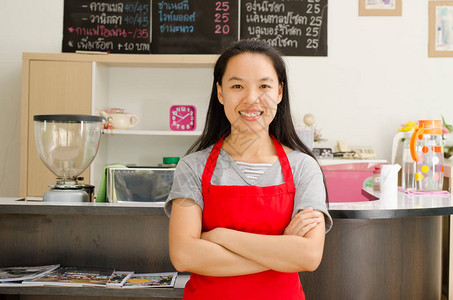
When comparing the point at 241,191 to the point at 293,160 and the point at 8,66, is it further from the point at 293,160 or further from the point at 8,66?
the point at 8,66

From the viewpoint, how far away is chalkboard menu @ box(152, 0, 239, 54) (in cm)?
351

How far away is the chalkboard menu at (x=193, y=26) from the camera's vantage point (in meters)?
3.51

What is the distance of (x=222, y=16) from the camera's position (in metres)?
3.53

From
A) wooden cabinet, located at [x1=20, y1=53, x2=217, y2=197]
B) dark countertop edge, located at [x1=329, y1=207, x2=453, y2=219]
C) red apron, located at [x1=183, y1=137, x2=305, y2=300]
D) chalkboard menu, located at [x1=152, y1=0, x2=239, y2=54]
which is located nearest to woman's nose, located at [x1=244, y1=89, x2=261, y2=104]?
red apron, located at [x1=183, y1=137, x2=305, y2=300]

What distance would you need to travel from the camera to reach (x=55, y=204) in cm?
167

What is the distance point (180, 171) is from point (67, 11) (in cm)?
282

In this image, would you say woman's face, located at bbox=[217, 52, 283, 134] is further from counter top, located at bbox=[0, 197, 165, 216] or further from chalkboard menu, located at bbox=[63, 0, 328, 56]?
chalkboard menu, located at bbox=[63, 0, 328, 56]

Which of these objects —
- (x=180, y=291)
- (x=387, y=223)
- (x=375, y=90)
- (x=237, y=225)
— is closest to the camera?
(x=237, y=225)

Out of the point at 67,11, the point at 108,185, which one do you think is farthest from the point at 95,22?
the point at 108,185

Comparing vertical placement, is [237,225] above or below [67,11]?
below

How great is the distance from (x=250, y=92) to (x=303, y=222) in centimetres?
37

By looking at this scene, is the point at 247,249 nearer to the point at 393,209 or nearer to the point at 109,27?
the point at 393,209

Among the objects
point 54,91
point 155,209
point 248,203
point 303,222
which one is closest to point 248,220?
point 248,203

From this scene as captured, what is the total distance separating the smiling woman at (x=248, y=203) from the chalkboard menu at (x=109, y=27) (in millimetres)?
2411
